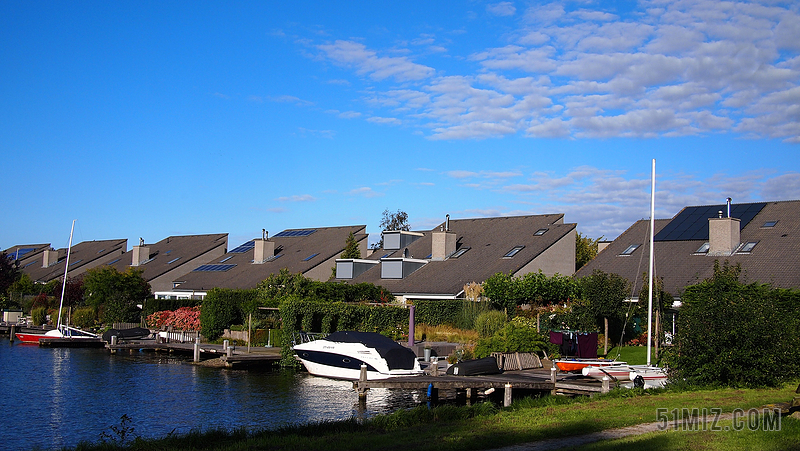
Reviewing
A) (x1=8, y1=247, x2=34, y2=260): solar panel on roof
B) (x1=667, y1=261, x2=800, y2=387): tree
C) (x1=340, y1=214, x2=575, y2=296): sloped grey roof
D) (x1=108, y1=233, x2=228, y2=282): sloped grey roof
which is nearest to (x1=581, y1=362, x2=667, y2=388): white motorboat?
(x1=667, y1=261, x2=800, y2=387): tree

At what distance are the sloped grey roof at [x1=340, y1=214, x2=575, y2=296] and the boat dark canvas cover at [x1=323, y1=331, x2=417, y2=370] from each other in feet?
33.1

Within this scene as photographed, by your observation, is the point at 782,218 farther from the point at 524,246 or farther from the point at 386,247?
the point at 386,247

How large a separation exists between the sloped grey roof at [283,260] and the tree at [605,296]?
87.0ft

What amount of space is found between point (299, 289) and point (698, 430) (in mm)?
32279

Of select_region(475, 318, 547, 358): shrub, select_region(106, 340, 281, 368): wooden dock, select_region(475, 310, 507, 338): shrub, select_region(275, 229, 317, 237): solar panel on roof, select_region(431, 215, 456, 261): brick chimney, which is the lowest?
select_region(106, 340, 281, 368): wooden dock

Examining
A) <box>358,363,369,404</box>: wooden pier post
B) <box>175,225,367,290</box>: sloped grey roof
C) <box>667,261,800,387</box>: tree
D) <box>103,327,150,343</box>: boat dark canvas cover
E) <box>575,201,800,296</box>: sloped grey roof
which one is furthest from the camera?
<box>175,225,367,290</box>: sloped grey roof

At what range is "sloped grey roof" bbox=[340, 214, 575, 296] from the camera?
1698 inches

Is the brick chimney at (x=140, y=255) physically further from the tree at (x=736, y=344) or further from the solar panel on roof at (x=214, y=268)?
the tree at (x=736, y=344)

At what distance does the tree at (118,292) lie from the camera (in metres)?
54.9

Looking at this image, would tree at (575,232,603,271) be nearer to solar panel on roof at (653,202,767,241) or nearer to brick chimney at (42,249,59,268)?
solar panel on roof at (653,202,767,241)

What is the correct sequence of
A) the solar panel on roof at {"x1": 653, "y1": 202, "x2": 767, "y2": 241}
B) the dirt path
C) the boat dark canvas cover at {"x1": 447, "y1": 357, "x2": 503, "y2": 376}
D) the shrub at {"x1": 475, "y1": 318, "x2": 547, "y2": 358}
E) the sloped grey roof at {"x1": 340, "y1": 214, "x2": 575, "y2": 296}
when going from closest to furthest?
the dirt path, the boat dark canvas cover at {"x1": 447, "y1": 357, "x2": 503, "y2": 376}, the shrub at {"x1": 475, "y1": 318, "x2": 547, "y2": 358}, the solar panel on roof at {"x1": 653, "y1": 202, "x2": 767, "y2": 241}, the sloped grey roof at {"x1": 340, "y1": 214, "x2": 575, "y2": 296}

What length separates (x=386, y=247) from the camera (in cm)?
5578

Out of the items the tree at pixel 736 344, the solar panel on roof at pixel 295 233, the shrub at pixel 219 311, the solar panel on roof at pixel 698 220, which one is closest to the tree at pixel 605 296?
the solar panel on roof at pixel 698 220

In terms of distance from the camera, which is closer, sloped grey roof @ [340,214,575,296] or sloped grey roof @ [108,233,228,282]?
sloped grey roof @ [340,214,575,296]
